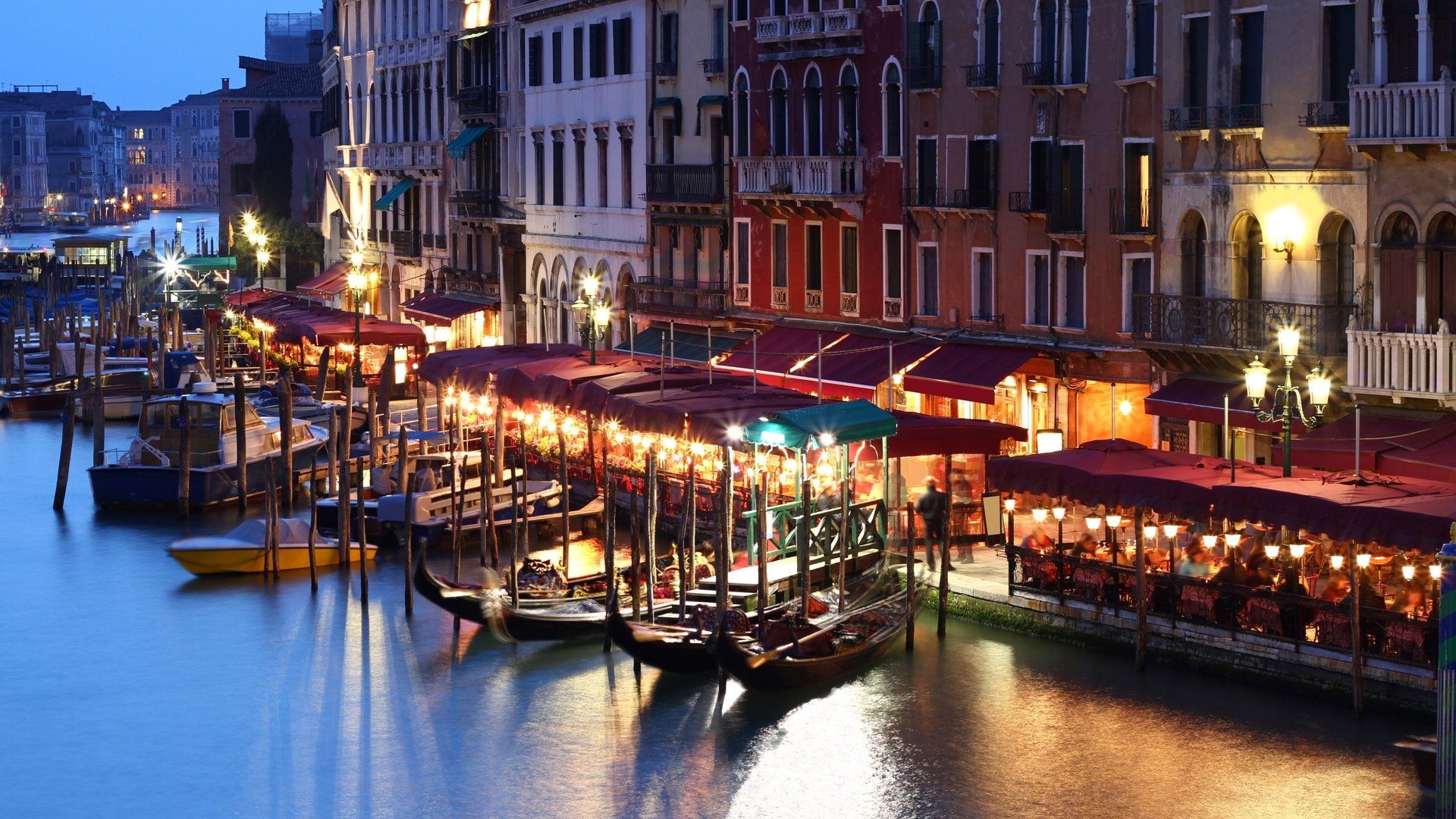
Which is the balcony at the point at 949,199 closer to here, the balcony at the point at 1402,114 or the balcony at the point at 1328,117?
the balcony at the point at 1328,117

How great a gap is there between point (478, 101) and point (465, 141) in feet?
4.33

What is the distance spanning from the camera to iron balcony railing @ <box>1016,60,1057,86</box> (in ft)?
130

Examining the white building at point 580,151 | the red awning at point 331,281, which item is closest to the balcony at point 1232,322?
the white building at point 580,151

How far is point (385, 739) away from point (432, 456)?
1693 centimetres

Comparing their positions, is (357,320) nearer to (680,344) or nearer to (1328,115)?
(680,344)

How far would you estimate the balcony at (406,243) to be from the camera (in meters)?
74.7

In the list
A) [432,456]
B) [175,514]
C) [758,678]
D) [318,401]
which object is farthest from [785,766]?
[318,401]

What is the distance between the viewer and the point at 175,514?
48.0 m

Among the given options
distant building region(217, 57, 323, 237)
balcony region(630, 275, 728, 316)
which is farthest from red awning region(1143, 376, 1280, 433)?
distant building region(217, 57, 323, 237)

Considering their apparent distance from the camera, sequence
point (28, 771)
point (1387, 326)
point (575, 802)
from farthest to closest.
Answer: point (1387, 326) → point (28, 771) → point (575, 802)

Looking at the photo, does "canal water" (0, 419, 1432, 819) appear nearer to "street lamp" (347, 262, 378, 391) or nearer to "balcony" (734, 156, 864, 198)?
"balcony" (734, 156, 864, 198)

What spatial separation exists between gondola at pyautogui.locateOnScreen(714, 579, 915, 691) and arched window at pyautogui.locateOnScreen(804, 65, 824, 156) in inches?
636

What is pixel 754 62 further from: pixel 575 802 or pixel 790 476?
pixel 575 802

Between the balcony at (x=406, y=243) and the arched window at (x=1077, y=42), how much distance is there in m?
38.4
